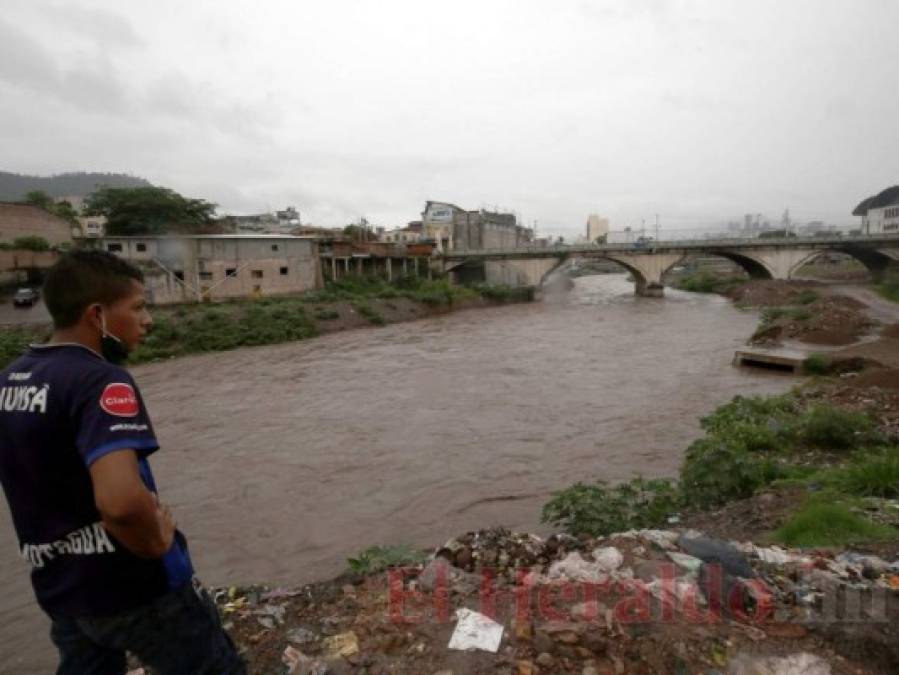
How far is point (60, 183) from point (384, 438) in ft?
612

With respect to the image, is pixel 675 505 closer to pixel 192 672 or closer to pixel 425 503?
pixel 425 503

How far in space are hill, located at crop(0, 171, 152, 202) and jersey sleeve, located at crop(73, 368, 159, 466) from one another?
132591 millimetres

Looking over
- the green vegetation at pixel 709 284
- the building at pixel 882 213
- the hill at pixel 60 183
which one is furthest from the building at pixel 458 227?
the hill at pixel 60 183

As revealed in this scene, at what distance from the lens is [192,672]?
1.83 metres

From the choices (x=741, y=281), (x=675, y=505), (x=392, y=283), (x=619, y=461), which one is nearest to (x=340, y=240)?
(x=392, y=283)

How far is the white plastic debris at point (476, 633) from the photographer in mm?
2623

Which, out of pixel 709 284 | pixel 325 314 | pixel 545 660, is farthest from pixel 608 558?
pixel 709 284

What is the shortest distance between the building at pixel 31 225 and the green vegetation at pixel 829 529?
3169 centimetres

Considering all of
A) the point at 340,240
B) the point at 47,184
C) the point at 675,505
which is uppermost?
the point at 47,184

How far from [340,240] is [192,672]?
3178 cm

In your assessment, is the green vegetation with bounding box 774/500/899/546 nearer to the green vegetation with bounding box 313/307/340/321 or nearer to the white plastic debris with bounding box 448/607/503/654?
the white plastic debris with bounding box 448/607/503/654

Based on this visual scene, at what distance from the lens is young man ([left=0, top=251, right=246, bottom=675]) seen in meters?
1.52

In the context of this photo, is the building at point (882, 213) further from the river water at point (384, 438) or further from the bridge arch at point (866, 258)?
the river water at point (384, 438)

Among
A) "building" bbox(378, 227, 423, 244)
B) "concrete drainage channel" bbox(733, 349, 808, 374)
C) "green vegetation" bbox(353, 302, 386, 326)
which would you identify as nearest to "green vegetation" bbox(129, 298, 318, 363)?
"green vegetation" bbox(353, 302, 386, 326)
